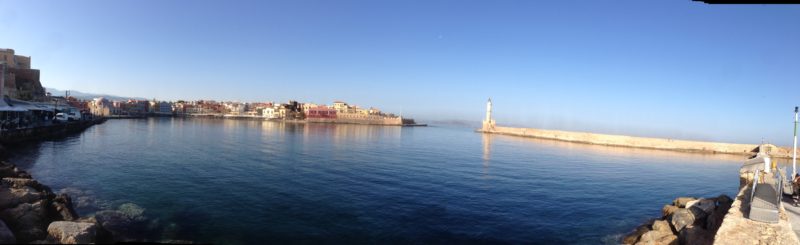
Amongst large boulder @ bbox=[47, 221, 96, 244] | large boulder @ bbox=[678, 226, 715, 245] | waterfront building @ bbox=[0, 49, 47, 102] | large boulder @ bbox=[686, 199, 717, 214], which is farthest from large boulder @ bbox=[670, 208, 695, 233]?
waterfront building @ bbox=[0, 49, 47, 102]

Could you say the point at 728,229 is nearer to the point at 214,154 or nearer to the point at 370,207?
the point at 370,207

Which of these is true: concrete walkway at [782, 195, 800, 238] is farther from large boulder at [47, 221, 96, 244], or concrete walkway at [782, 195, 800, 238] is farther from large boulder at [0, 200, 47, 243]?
large boulder at [0, 200, 47, 243]

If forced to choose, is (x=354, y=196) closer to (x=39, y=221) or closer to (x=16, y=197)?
(x=39, y=221)

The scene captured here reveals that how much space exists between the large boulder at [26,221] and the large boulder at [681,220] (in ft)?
54.5

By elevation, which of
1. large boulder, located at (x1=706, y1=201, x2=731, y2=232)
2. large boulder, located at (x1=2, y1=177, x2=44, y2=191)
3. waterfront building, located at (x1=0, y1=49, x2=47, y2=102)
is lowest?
→ large boulder, located at (x1=706, y1=201, x2=731, y2=232)

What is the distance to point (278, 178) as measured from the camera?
20.7m

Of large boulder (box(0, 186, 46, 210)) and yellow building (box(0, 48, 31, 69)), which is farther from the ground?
yellow building (box(0, 48, 31, 69))

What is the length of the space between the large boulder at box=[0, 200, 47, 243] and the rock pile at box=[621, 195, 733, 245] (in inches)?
604

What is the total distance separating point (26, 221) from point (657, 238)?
1641 cm

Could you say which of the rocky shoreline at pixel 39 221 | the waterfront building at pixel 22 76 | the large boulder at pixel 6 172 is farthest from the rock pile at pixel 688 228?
the waterfront building at pixel 22 76

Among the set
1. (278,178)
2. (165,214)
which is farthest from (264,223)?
(278,178)

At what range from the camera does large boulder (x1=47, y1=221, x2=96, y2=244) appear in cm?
802

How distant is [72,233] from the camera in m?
8.15

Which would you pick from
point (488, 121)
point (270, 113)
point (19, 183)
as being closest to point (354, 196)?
point (19, 183)
